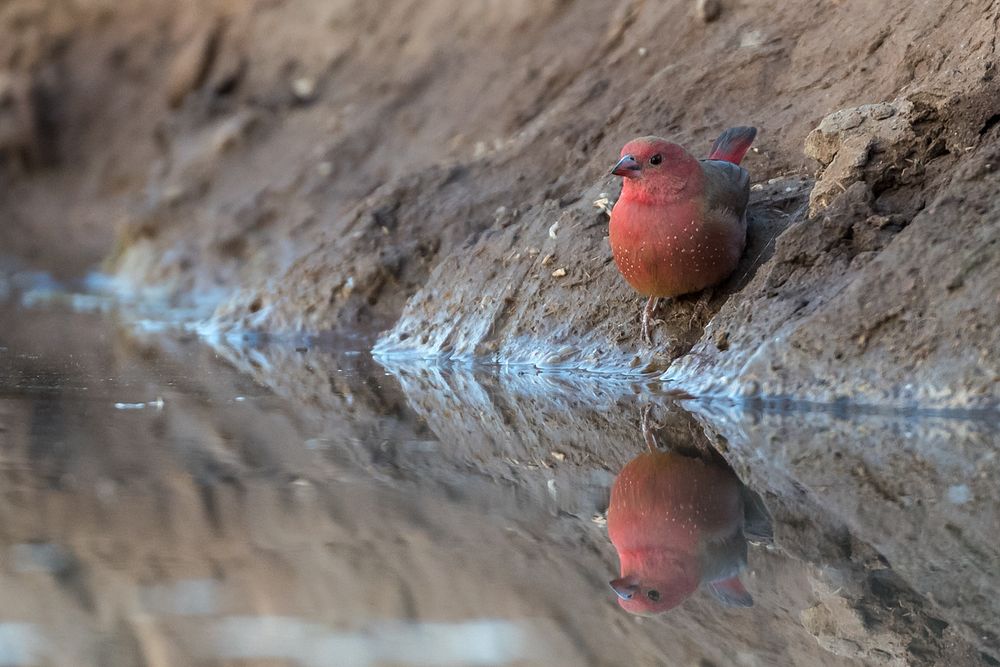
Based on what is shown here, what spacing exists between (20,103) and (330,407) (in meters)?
10.3

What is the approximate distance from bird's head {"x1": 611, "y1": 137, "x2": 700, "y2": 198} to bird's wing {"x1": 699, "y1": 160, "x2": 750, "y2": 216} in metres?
0.08

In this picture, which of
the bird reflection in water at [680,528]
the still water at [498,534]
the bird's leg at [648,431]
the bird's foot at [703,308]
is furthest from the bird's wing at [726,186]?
the bird reflection in water at [680,528]

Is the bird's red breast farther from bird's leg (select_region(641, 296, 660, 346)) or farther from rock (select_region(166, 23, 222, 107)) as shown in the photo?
rock (select_region(166, 23, 222, 107))

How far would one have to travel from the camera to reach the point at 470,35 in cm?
1047

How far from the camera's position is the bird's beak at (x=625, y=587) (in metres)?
2.55

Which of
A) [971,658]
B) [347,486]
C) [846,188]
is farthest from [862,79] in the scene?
[971,658]

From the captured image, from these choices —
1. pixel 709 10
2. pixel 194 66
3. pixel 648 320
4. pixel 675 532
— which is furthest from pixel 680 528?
pixel 194 66

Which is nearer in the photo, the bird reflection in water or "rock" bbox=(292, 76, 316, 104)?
the bird reflection in water

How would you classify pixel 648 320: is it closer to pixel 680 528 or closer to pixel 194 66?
pixel 680 528

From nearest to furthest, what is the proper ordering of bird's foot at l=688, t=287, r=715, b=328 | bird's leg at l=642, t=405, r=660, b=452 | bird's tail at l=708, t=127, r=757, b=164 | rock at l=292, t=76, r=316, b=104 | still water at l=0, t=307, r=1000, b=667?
still water at l=0, t=307, r=1000, b=667 → bird's leg at l=642, t=405, r=660, b=452 → bird's foot at l=688, t=287, r=715, b=328 → bird's tail at l=708, t=127, r=757, b=164 → rock at l=292, t=76, r=316, b=104

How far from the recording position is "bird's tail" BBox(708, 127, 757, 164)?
5832mm

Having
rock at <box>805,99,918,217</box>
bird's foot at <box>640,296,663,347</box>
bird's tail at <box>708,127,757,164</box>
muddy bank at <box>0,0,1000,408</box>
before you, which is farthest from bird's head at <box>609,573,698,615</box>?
bird's tail at <box>708,127,757,164</box>

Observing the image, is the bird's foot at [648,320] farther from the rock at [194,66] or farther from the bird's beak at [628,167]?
the rock at [194,66]

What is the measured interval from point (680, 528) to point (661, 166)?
100 inches
